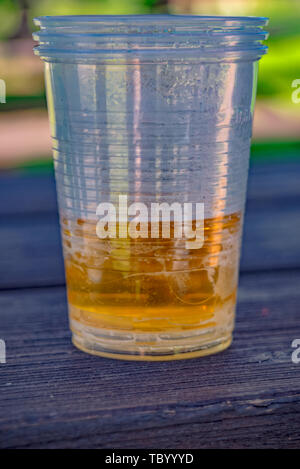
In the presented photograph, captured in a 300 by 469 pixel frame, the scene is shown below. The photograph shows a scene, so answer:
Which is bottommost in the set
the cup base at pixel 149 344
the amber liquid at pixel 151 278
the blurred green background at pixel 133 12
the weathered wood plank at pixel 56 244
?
the blurred green background at pixel 133 12

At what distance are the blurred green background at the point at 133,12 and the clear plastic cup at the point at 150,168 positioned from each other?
201 centimetres

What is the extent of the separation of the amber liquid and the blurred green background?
2.01 meters

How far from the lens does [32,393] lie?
1.99 ft

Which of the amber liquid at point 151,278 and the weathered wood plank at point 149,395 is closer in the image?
the weathered wood plank at point 149,395

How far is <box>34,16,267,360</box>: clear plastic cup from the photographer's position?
61 centimetres

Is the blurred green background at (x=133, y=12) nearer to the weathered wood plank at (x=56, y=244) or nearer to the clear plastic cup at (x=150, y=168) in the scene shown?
the weathered wood plank at (x=56, y=244)

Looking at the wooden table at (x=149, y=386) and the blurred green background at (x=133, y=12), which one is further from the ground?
the wooden table at (x=149, y=386)

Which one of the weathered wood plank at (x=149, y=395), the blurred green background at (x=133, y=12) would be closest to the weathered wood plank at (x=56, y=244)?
the weathered wood plank at (x=149, y=395)

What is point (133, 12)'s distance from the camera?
303 cm

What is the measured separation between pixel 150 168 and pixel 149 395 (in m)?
0.24

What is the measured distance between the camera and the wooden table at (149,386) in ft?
1.79

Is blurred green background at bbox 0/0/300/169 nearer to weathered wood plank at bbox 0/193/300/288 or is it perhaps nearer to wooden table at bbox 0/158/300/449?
weathered wood plank at bbox 0/193/300/288

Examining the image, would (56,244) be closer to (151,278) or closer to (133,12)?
(151,278)
